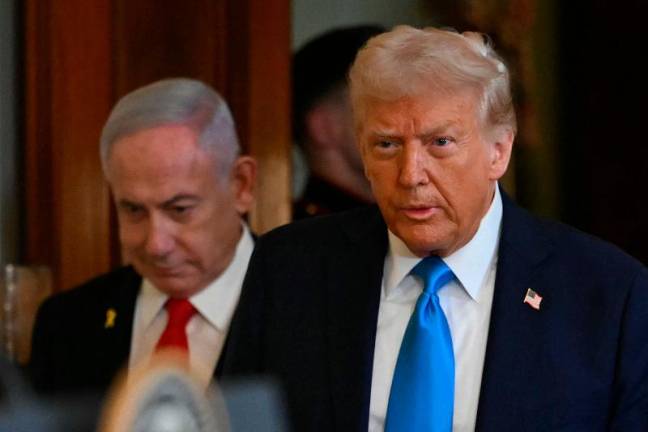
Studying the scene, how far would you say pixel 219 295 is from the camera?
298 centimetres

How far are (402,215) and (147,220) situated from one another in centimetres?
80

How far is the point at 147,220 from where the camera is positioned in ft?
9.65

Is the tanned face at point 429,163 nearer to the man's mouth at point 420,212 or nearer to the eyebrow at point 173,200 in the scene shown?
the man's mouth at point 420,212

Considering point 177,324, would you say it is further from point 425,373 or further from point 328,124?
point 328,124

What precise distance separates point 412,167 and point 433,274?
21 centimetres

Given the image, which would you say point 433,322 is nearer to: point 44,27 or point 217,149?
point 217,149

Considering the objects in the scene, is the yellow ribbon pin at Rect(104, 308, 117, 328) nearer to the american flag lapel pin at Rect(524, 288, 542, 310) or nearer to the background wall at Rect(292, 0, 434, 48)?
the american flag lapel pin at Rect(524, 288, 542, 310)

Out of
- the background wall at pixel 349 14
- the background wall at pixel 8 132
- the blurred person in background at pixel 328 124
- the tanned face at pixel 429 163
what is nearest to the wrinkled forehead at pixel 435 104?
the tanned face at pixel 429 163

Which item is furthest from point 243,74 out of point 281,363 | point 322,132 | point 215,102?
point 281,363

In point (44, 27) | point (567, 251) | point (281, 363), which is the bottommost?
point (281, 363)

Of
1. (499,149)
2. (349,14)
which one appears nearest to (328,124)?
(349,14)

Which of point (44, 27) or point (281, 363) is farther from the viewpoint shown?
point (44, 27)

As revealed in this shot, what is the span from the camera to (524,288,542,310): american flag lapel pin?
92.4 inches

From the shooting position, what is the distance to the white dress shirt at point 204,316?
2.94 m
